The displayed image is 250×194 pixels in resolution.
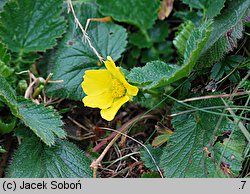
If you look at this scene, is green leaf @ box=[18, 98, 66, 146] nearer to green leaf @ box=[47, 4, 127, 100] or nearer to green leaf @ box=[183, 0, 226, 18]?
green leaf @ box=[47, 4, 127, 100]

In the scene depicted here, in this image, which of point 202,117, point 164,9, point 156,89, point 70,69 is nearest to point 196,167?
point 202,117

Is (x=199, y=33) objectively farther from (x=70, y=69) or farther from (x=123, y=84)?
(x=70, y=69)

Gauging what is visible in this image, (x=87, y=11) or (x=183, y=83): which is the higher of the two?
(x=87, y=11)

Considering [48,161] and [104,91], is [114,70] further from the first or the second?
[48,161]

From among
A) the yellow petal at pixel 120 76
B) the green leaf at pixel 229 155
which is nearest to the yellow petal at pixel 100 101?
the yellow petal at pixel 120 76

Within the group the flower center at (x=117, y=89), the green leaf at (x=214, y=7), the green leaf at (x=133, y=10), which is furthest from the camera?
the green leaf at (x=133, y=10)

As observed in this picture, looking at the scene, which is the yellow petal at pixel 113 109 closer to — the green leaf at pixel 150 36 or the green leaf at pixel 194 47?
the green leaf at pixel 194 47

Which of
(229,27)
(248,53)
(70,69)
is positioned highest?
(229,27)
